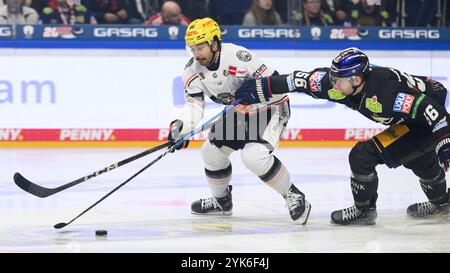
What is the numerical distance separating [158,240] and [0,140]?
17.2ft

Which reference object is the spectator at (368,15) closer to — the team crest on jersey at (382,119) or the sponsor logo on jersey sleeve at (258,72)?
the sponsor logo on jersey sleeve at (258,72)

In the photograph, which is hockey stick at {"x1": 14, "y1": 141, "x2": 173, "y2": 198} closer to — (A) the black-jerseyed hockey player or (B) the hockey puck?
(B) the hockey puck

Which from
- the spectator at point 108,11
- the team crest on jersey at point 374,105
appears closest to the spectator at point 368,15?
the spectator at point 108,11

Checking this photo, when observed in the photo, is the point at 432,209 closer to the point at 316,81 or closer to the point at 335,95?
the point at 335,95

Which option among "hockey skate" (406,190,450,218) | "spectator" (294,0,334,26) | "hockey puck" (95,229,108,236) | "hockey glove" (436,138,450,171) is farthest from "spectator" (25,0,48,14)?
"hockey glove" (436,138,450,171)

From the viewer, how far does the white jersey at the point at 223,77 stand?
6.57m

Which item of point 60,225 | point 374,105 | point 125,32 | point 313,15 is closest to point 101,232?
point 60,225

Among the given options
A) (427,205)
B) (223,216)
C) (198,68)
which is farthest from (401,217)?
(198,68)

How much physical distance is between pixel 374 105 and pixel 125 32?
535cm

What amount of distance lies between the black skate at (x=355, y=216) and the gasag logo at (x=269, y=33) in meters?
5.04

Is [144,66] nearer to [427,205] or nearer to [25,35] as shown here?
[25,35]

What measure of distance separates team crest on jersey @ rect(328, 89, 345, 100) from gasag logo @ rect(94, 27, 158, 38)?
5066mm

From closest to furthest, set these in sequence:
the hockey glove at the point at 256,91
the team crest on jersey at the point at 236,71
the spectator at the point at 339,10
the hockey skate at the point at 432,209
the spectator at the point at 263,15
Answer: the hockey glove at the point at 256,91
the team crest on jersey at the point at 236,71
the hockey skate at the point at 432,209
the spectator at the point at 263,15
the spectator at the point at 339,10

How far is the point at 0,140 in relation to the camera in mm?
10664
